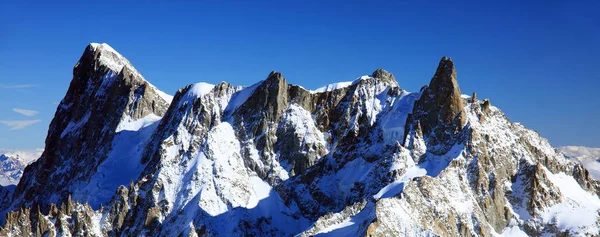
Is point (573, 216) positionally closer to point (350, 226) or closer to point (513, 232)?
point (513, 232)

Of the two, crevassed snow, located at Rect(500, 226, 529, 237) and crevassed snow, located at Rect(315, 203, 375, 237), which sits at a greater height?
crevassed snow, located at Rect(500, 226, 529, 237)

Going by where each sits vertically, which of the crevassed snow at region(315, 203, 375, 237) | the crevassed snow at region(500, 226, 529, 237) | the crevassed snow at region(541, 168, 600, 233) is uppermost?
the crevassed snow at region(541, 168, 600, 233)

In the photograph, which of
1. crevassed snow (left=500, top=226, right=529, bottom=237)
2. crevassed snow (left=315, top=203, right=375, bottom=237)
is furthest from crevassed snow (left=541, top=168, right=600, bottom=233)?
crevassed snow (left=315, top=203, right=375, bottom=237)

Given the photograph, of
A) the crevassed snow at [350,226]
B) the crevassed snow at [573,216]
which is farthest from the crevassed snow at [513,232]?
the crevassed snow at [350,226]

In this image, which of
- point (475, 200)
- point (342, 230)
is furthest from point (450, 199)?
point (342, 230)

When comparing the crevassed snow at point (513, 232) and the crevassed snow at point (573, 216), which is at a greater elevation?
the crevassed snow at point (573, 216)

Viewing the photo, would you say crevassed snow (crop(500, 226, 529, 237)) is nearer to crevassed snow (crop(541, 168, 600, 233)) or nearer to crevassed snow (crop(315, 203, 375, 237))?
crevassed snow (crop(541, 168, 600, 233))

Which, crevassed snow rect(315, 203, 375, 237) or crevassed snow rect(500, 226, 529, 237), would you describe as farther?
crevassed snow rect(500, 226, 529, 237)

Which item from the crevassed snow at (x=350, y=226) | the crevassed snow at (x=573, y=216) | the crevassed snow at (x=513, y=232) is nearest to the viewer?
the crevassed snow at (x=350, y=226)

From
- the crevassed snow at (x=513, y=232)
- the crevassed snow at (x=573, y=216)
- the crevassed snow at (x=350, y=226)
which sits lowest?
the crevassed snow at (x=350, y=226)

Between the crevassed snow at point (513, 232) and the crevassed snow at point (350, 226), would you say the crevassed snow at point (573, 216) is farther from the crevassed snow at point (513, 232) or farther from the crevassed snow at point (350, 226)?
the crevassed snow at point (350, 226)

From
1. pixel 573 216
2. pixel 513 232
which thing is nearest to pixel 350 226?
pixel 513 232

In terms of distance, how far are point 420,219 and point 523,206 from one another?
48.1 metres

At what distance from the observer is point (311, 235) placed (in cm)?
16250
